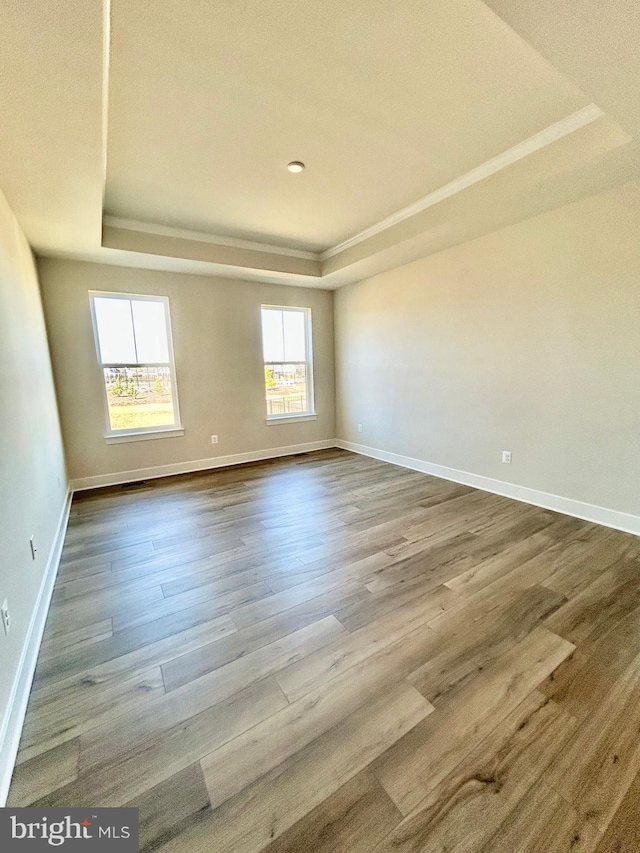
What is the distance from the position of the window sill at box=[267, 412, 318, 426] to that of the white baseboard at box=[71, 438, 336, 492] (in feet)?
1.26

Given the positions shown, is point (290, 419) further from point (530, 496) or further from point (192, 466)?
point (530, 496)

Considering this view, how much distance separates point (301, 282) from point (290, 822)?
5012 mm

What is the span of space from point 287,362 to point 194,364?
1389 mm

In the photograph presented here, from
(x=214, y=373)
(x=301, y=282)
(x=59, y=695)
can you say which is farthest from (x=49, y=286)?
(x=59, y=695)

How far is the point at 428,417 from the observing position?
414 centimetres

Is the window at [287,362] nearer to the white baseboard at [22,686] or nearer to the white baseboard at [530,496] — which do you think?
the white baseboard at [530,496]

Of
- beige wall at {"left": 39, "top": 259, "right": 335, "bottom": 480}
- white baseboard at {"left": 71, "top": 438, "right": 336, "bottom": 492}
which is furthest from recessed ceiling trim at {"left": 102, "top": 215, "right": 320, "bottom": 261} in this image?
white baseboard at {"left": 71, "top": 438, "right": 336, "bottom": 492}

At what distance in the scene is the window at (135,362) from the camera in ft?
13.0

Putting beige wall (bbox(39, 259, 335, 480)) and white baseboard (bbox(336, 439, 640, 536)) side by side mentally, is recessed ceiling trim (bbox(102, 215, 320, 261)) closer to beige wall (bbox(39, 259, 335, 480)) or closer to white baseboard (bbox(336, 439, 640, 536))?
beige wall (bbox(39, 259, 335, 480))

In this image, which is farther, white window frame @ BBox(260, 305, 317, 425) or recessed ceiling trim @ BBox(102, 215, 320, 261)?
white window frame @ BBox(260, 305, 317, 425)

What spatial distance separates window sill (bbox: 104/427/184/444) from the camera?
404 cm

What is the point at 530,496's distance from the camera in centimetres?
318

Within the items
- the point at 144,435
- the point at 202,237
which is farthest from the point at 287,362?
the point at 144,435

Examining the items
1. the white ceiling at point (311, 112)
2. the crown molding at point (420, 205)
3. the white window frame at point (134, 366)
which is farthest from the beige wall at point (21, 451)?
the crown molding at point (420, 205)
